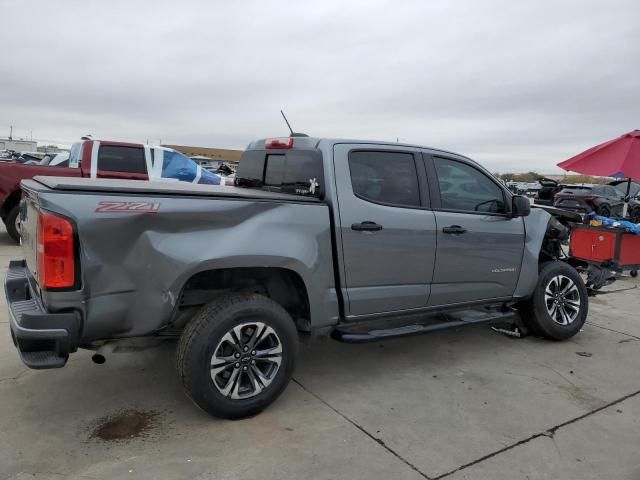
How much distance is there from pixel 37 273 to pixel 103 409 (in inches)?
42.4

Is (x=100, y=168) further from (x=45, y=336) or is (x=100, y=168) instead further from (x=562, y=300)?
(x=562, y=300)

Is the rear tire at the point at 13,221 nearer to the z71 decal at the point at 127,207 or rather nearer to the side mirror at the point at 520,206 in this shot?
the z71 decal at the point at 127,207

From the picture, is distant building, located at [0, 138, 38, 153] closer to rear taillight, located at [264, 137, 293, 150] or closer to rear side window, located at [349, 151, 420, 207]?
rear taillight, located at [264, 137, 293, 150]

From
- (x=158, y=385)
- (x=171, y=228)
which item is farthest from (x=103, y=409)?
(x=171, y=228)

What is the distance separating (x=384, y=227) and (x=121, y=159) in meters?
7.32

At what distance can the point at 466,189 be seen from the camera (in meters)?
4.56

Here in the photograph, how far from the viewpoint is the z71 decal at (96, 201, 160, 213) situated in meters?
2.86

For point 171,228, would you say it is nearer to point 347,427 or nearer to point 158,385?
point 158,385

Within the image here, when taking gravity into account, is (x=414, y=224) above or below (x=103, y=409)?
above

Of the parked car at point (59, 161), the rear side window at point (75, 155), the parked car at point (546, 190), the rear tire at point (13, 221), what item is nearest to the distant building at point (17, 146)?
the parked car at point (59, 161)

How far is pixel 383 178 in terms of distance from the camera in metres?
4.05

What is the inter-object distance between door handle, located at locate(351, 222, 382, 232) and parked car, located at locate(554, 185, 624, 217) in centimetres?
1669

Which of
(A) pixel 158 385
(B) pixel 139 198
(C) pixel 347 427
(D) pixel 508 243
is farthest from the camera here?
(D) pixel 508 243

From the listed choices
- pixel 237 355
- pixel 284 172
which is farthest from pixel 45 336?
A: pixel 284 172
